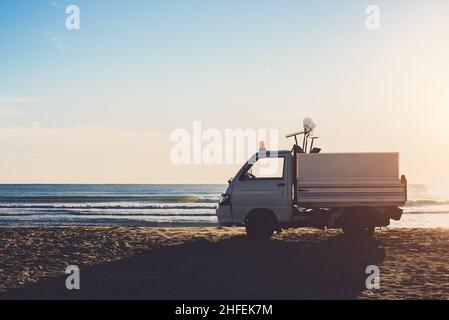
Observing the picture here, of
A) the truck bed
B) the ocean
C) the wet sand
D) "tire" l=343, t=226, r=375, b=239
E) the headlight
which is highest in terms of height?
the truck bed

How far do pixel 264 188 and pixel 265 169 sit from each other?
591 mm

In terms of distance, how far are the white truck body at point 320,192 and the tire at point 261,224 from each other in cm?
3

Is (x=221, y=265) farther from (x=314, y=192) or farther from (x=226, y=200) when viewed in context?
(x=314, y=192)

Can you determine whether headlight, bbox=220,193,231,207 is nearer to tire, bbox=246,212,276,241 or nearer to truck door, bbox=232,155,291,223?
truck door, bbox=232,155,291,223

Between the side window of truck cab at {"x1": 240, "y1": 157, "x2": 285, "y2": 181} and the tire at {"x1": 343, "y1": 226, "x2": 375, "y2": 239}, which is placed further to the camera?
the tire at {"x1": 343, "y1": 226, "x2": 375, "y2": 239}

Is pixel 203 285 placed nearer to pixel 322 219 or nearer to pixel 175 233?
pixel 322 219

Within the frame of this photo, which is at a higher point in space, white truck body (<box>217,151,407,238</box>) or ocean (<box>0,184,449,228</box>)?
white truck body (<box>217,151,407,238</box>)

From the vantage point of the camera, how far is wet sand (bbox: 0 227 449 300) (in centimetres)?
1038

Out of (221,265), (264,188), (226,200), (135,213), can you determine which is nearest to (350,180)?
(264,188)

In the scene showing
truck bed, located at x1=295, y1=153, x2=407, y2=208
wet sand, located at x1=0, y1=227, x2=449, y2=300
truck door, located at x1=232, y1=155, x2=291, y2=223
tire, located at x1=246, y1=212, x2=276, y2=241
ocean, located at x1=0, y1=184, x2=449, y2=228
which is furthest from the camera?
ocean, located at x1=0, y1=184, x2=449, y2=228

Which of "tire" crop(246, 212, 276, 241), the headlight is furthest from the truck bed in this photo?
the headlight

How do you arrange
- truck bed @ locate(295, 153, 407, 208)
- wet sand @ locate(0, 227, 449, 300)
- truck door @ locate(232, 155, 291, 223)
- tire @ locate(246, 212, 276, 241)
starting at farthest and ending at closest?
1. tire @ locate(246, 212, 276, 241)
2. truck door @ locate(232, 155, 291, 223)
3. truck bed @ locate(295, 153, 407, 208)
4. wet sand @ locate(0, 227, 449, 300)

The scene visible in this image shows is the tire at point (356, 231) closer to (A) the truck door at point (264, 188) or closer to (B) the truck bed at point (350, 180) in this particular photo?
(B) the truck bed at point (350, 180)
